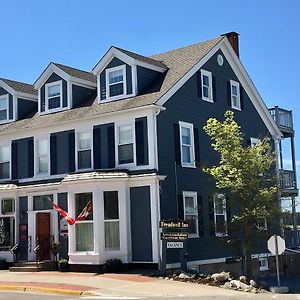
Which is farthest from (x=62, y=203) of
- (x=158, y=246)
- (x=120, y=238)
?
(x=158, y=246)

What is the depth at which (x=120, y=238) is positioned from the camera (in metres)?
23.2

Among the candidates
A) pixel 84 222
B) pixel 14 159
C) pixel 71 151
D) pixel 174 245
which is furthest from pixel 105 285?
pixel 14 159

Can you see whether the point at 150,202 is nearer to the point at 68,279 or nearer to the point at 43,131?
the point at 68,279

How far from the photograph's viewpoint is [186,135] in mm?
25641

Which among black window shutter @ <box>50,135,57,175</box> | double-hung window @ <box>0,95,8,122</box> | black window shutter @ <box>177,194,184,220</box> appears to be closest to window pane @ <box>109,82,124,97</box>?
black window shutter @ <box>50,135,57,175</box>

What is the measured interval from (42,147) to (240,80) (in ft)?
36.2

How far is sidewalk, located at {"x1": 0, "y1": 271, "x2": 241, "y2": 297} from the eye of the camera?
1752 cm

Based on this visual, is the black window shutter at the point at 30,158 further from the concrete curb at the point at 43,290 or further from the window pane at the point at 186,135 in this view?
the concrete curb at the point at 43,290

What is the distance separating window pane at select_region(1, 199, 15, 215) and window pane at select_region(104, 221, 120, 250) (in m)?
6.13

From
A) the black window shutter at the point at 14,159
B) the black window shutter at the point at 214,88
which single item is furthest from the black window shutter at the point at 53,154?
the black window shutter at the point at 214,88

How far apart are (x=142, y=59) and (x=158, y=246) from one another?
8.53m

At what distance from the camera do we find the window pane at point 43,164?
2673 cm

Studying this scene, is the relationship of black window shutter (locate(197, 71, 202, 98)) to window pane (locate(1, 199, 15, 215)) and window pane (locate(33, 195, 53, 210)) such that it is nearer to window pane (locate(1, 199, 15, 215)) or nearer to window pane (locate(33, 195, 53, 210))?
window pane (locate(33, 195, 53, 210))

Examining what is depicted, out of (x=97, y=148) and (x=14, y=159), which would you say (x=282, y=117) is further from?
(x=14, y=159)
